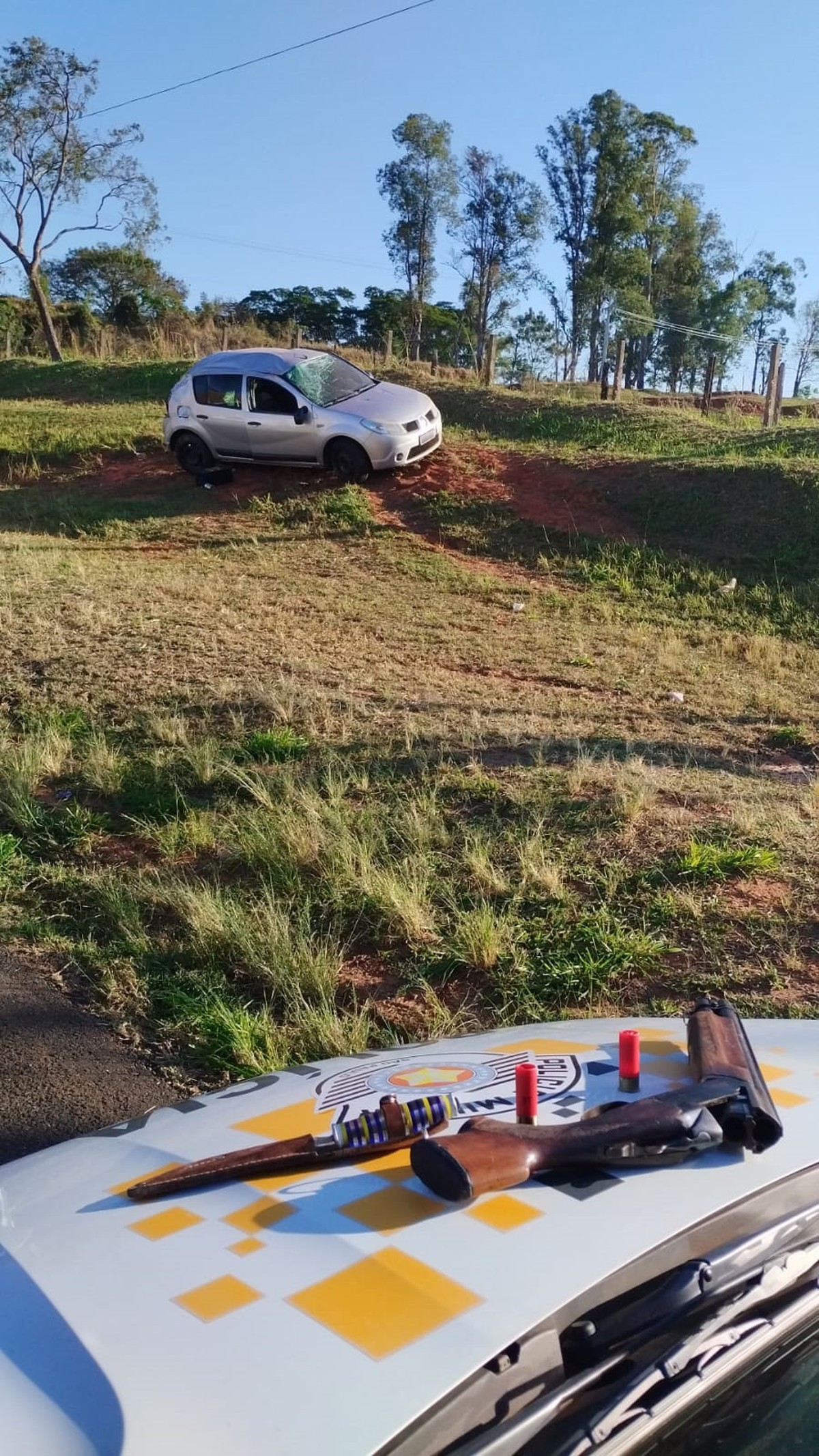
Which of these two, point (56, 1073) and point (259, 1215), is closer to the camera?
point (259, 1215)

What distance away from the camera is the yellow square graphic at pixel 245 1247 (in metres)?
1.66

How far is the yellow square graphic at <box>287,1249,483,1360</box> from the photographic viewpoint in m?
1.45

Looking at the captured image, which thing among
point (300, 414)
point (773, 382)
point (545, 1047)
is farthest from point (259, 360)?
point (545, 1047)

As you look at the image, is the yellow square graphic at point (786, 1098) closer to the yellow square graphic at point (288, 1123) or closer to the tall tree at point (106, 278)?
the yellow square graphic at point (288, 1123)

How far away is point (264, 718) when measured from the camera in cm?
727

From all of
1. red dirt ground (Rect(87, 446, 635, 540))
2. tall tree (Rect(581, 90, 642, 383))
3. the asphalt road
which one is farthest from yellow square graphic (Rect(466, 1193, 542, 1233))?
tall tree (Rect(581, 90, 642, 383))

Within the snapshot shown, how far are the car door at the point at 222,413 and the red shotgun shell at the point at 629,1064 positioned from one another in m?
15.0

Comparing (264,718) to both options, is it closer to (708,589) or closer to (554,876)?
(554,876)

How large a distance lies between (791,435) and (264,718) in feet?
43.2

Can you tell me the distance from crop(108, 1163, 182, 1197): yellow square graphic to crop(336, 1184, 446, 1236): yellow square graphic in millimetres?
391

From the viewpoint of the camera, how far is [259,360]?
1622 cm

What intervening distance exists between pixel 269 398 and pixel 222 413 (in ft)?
2.64

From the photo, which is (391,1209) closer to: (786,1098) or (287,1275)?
(287,1275)

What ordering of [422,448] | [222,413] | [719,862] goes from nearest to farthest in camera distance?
[719,862], [422,448], [222,413]
